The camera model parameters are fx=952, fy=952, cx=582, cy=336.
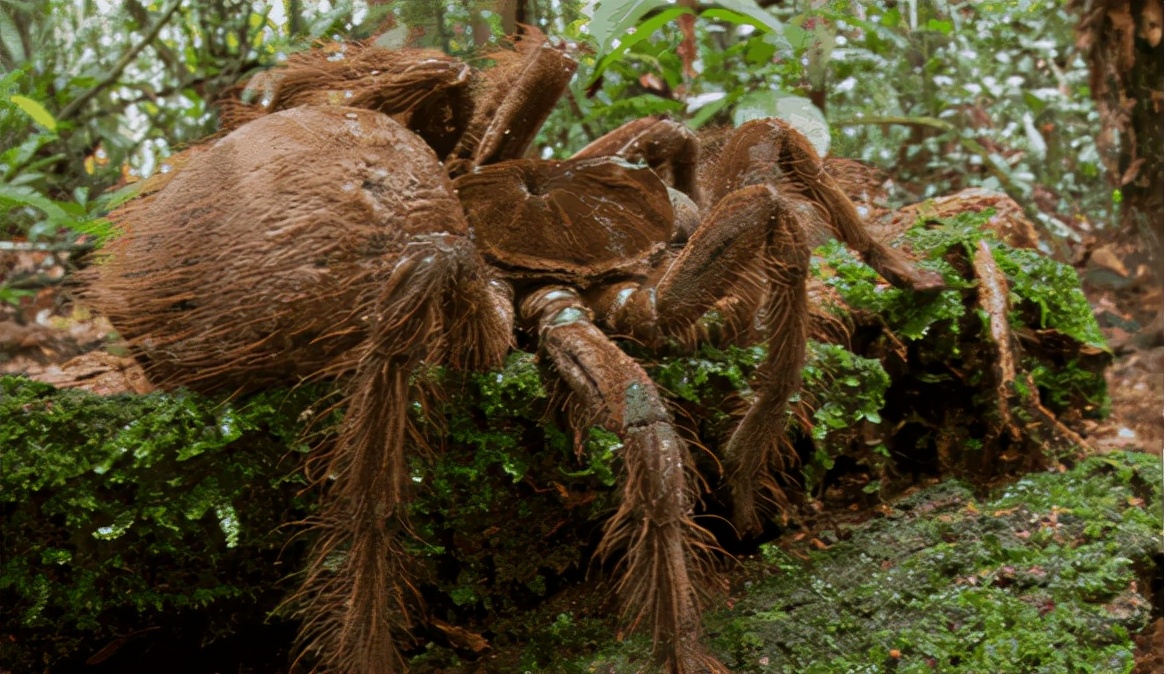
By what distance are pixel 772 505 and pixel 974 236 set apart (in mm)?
873

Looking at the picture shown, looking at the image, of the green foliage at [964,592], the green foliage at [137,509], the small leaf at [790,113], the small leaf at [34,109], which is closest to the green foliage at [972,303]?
the small leaf at [790,113]

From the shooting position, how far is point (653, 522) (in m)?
1.37

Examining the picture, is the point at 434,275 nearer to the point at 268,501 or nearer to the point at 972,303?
the point at 268,501

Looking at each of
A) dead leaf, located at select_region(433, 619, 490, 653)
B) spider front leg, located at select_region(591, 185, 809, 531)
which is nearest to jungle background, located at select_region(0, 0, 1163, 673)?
dead leaf, located at select_region(433, 619, 490, 653)

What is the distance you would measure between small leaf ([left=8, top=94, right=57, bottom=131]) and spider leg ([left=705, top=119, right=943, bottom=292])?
1.37 metres

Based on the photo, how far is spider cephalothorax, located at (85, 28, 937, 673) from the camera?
1381 mm

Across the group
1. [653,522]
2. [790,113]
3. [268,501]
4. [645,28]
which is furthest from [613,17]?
[268,501]

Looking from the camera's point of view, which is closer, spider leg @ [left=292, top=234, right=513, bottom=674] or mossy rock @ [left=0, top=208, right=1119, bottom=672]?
spider leg @ [left=292, top=234, right=513, bottom=674]

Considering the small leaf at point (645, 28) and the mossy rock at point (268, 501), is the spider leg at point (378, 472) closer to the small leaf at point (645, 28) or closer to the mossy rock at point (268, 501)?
the mossy rock at point (268, 501)

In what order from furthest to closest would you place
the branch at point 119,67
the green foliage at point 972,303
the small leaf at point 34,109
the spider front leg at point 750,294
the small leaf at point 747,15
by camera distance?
the branch at point 119,67 < the green foliage at point 972,303 < the small leaf at point 747,15 < the small leaf at point 34,109 < the spider front leg at point 750,294

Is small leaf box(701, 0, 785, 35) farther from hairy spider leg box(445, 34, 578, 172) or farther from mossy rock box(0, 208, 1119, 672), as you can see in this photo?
mossy rock box(0, 208, 1119, 672)

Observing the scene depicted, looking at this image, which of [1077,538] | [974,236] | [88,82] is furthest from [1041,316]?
[88,82]

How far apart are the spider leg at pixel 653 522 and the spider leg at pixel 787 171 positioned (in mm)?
672

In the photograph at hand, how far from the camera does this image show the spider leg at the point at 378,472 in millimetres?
1351
